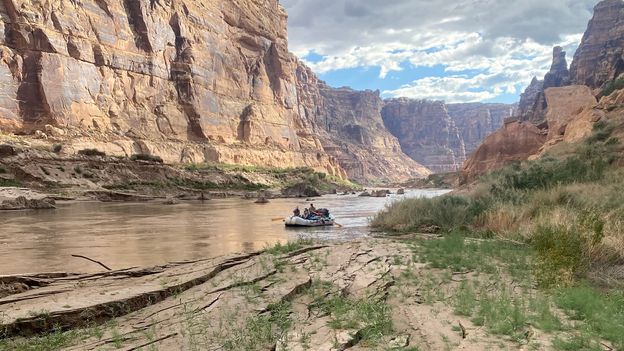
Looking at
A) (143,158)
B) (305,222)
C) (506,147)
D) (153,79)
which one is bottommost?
(305,222)

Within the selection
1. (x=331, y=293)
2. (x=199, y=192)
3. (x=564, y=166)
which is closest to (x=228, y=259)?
(x=331, y=293)

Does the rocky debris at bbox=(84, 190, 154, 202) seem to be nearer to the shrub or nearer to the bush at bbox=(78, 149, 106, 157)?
the bush at bbox=(78, 149, 106, 157)

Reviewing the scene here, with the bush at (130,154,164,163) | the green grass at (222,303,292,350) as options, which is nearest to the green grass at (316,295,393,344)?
the green grass at (222,303,292,350)

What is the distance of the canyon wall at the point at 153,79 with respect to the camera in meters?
70.2

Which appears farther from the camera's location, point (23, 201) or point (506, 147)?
point (506, 147)

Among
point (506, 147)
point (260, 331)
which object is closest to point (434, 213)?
point (260, 331)

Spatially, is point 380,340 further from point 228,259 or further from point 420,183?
point 420,183

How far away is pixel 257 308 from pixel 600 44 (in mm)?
138770

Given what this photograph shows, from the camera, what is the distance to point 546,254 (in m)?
8.16

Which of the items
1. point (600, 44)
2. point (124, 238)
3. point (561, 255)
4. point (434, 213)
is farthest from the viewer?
point (600, 44)

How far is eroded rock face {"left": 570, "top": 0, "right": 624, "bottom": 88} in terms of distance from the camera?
9325 centimetres

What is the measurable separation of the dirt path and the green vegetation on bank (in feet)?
1.81

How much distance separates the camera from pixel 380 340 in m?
5.34

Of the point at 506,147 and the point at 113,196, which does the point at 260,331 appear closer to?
the point at 113,196
